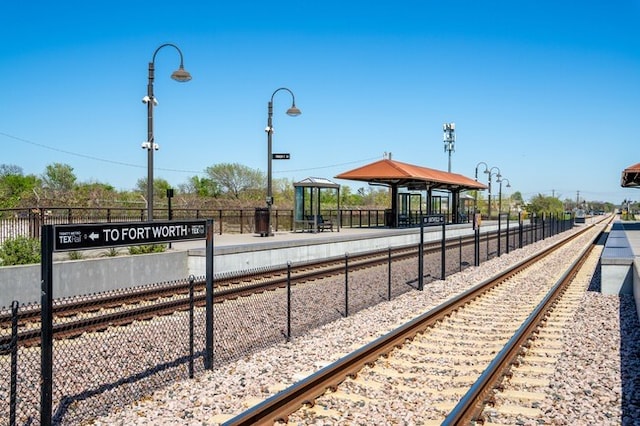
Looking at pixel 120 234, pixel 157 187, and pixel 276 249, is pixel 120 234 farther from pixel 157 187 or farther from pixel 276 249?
pixel 157 187

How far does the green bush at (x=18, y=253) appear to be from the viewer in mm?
12758

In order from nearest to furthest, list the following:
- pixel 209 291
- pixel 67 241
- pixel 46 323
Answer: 1. pixel 46 323
2. pixel 67 241
3. pixel 209 291

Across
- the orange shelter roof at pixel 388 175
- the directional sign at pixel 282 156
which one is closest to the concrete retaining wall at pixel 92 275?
the directional sign at pixel 282 156

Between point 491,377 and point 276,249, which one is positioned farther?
point 276,249

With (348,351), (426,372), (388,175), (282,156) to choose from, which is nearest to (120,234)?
(348,351)

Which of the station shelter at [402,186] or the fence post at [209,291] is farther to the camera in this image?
the station shelter at [402,186]

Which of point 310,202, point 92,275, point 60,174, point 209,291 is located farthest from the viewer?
point 60,174

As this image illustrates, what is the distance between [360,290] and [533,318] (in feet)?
16.8

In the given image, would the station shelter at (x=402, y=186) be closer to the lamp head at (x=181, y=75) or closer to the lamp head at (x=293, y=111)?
the lamp head at (x=293, y=111)

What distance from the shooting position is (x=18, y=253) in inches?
509

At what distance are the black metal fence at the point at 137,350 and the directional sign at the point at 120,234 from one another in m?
0.68

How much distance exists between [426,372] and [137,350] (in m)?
4.16

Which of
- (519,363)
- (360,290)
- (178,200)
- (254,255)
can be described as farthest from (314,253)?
(178,200)

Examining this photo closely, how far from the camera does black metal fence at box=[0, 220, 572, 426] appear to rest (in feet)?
20.0
